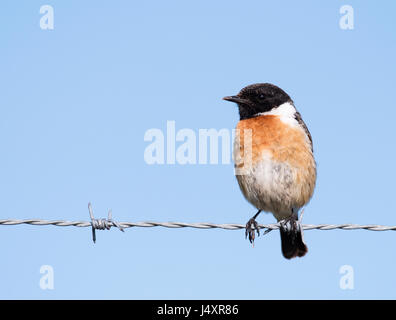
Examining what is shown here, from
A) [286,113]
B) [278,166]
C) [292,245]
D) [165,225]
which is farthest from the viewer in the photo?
[286,113]

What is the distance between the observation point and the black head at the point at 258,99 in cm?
816

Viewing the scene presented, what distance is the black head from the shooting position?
8.16 m

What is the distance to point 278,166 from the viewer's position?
7273 millimetres

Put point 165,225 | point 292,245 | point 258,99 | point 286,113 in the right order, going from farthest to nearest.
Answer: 1. point 258,99
2. point 286,113
3. point 292,245
4. point 165,225

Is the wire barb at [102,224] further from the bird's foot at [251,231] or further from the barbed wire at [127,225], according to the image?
the bird's foot at [251,231]

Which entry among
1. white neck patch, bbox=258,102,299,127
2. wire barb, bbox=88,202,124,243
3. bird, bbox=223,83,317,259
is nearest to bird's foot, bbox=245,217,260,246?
bird, bbox=223,83,317,259

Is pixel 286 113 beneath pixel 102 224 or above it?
above

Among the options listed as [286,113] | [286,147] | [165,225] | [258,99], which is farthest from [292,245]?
[165,225]

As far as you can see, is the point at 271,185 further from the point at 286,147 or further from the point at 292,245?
→ the point at 292,245

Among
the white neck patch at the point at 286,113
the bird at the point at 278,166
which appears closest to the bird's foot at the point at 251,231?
the bird at the point at 278,166

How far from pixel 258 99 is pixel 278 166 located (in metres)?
1.25
